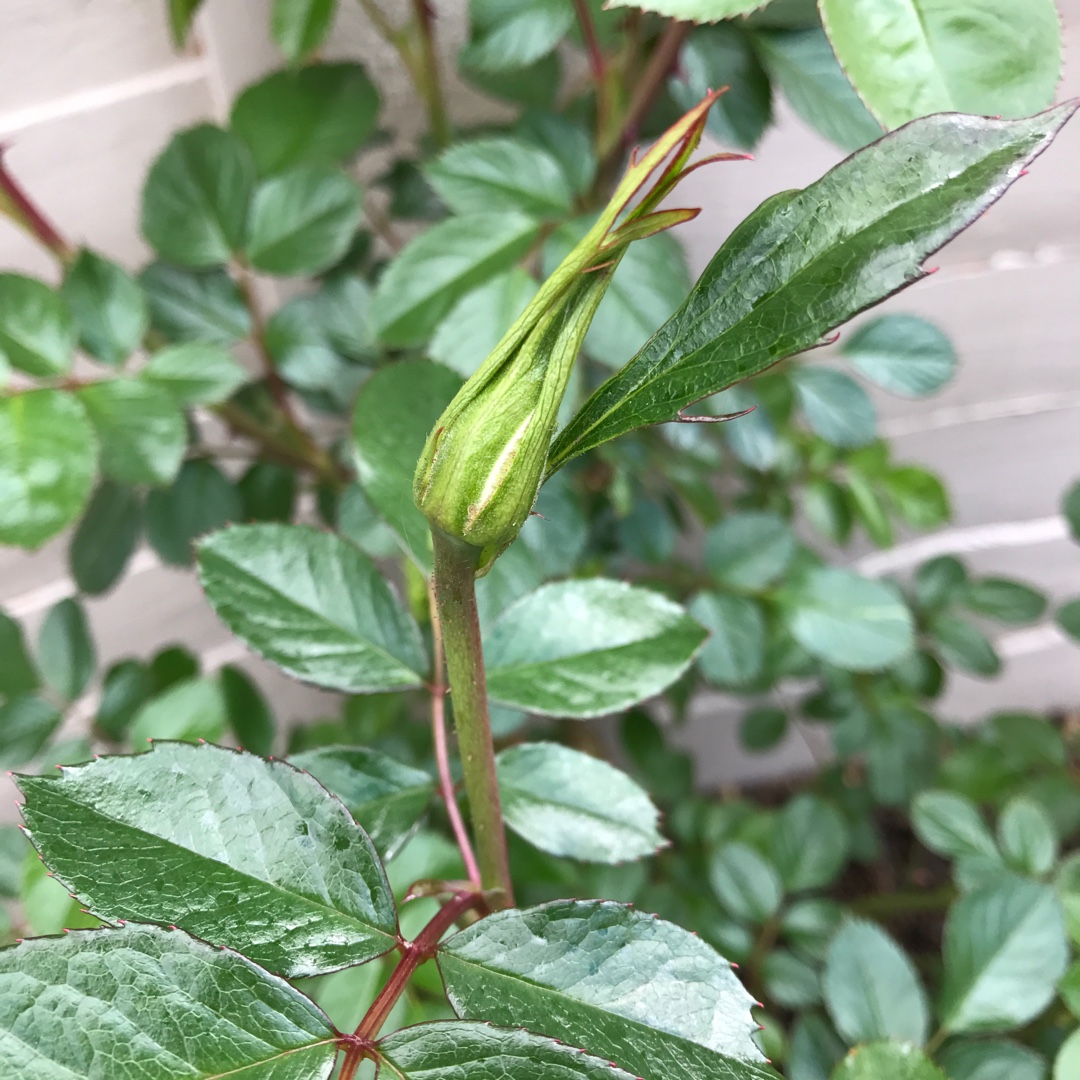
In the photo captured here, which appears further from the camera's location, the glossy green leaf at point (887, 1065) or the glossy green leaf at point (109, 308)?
the glossy green leaf at point (109, 308)

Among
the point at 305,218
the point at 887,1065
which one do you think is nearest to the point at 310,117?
the point at 305,218

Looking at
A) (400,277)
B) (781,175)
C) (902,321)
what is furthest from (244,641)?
(781,175)

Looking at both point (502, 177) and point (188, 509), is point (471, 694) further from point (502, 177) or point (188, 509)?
point (188, 509)

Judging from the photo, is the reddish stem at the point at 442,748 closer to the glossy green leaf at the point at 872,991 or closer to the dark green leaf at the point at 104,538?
the glossy green leaf at the point at 872,991

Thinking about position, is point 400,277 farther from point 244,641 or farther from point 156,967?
point 156,967

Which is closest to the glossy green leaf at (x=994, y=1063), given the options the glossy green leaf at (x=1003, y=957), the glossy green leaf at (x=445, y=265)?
the glossy green leaf at (x=1003, y=957)

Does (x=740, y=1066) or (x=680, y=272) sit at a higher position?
(x=680, y=272)
